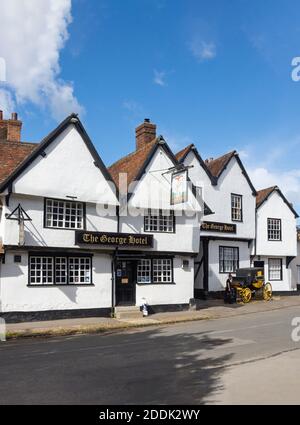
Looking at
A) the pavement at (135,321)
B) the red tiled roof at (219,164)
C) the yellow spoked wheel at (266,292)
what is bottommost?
the pavement at (135,321)

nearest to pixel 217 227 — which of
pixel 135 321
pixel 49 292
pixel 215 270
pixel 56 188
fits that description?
pixel 215 270

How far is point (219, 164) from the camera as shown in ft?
97.3

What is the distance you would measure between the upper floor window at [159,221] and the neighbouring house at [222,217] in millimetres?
3150

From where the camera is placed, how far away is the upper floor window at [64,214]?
20562mm

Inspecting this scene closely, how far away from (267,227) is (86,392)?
79.4 ft

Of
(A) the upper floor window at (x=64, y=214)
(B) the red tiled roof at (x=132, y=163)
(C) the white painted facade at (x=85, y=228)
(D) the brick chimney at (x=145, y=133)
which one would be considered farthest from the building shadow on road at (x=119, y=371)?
(D) the brick chimney at (x=145, y=133)

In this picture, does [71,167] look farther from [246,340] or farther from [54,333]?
[246,340]

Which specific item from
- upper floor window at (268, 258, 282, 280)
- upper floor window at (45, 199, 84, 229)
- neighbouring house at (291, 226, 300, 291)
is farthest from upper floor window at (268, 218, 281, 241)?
upper floor window at (45, 199, 84, 229)

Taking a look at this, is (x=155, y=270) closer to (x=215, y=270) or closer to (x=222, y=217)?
(x=215, y=270)

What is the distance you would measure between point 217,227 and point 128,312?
28.7 feet

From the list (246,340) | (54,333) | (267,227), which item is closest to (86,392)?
(246,340)

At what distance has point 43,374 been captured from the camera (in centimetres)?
1053

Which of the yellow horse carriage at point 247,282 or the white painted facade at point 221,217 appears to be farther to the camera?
the white painted facade at point 221,217
